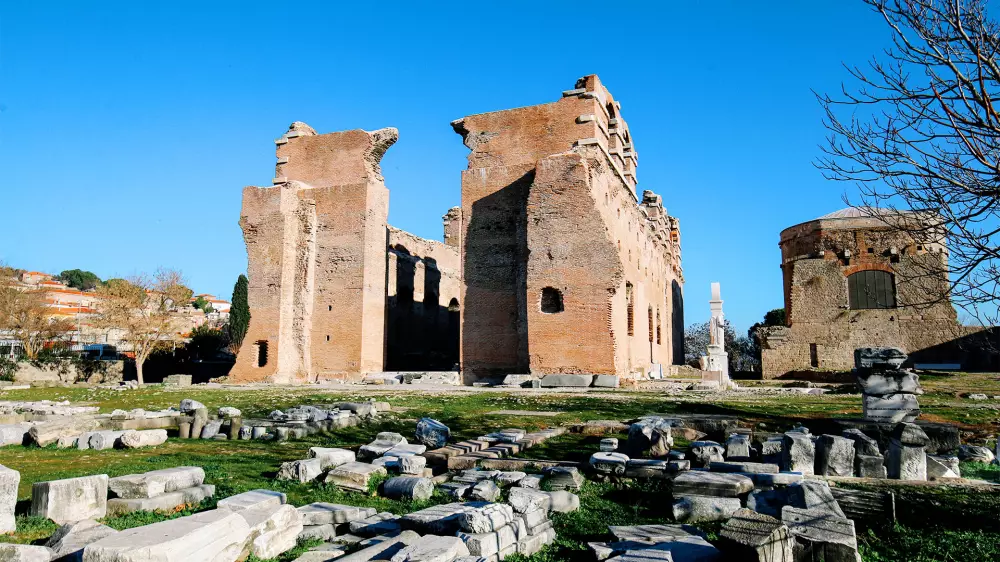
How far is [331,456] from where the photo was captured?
20.2ft

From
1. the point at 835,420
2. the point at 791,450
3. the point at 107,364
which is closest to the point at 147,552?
the point at 791,450

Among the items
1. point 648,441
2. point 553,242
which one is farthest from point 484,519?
point 553,242

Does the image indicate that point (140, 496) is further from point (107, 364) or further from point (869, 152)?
point (107, 364)

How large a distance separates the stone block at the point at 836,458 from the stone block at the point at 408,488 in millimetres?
3292

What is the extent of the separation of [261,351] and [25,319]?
504 inches

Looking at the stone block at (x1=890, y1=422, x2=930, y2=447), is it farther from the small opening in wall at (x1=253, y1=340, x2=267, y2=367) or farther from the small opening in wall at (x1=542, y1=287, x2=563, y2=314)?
the small opening in wall at (x1=253, y1=340, x2=267, y2=367)

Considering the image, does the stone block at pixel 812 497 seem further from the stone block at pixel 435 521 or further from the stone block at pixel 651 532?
the stone block at pixel 435 521

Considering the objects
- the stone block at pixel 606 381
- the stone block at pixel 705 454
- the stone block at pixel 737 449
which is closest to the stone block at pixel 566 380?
the stone block at pixel 606 381

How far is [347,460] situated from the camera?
6.29 metres

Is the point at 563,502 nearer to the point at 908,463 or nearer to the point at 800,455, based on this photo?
the point at 800,455

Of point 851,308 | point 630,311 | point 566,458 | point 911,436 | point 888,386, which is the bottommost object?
point 566,458

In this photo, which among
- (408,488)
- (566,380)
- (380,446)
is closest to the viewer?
(408,488)

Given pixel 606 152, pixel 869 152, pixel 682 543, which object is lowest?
pixel 682 543

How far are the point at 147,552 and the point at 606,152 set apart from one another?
19.6 meters
